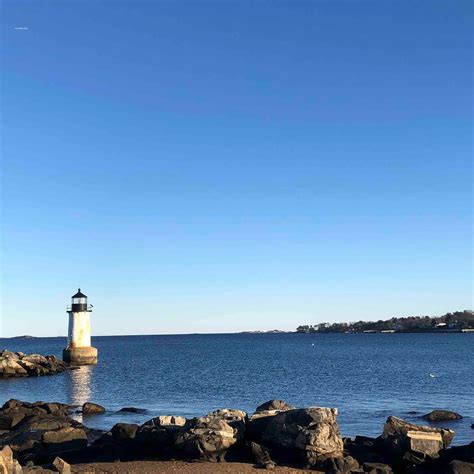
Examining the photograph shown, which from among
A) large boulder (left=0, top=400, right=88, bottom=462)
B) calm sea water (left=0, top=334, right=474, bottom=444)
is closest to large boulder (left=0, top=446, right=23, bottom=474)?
large boulder (left=0, top=400, right=88, bottom=462)

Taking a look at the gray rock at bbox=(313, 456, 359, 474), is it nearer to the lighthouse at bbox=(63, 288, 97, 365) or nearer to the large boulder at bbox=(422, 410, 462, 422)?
the large boulder at bbox=(422, 410, 462, 422)

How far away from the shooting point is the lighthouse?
237 ft

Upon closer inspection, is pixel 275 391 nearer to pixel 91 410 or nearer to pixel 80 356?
pixel 91 410

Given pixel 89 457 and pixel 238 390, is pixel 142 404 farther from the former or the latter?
pixel 89 457

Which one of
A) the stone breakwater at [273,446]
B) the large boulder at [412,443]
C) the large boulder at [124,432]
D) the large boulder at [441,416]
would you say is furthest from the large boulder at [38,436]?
the large boulder at [441,416]

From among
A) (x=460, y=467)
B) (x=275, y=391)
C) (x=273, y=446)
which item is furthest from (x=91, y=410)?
(x=460, y=467)

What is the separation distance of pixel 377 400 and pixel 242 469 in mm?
27101

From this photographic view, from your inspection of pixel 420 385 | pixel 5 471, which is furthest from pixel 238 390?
pixel 5 471

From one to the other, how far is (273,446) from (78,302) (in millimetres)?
55848

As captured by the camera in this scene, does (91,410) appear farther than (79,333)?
No

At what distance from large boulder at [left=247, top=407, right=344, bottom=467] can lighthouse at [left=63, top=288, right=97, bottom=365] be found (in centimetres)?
5421

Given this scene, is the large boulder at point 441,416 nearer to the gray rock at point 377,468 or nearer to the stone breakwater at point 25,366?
the gray rock at point 377,468

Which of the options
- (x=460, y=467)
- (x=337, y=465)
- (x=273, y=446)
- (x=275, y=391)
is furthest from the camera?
(x=275, y=391)

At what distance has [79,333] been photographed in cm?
7319
